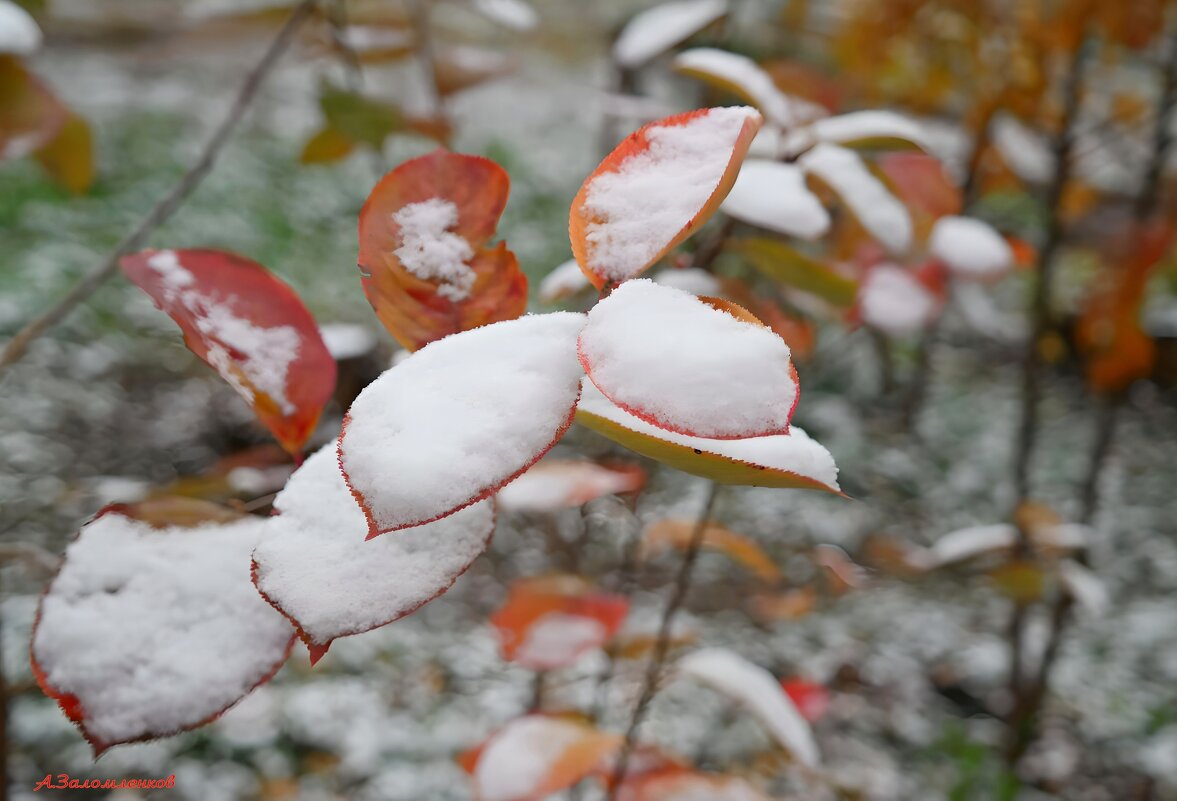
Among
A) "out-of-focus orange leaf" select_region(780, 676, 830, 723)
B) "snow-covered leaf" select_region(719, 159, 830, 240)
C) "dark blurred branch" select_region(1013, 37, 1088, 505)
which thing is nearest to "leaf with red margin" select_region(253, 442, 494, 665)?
"snow-covered leaf" select_region(719, 159, 830, 240)

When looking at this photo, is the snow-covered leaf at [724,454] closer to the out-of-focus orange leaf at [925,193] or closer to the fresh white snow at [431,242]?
the fresh white snow at [431,242]

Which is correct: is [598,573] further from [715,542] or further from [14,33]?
[14,33]

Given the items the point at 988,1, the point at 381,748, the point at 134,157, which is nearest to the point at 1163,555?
the point at 988,1

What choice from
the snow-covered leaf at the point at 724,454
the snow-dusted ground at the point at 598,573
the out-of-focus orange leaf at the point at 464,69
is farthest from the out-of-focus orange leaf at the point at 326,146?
the snow-covered leaf at the point at 724,454

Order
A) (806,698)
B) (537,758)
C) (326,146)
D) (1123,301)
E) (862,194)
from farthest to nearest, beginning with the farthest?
(1123,301) → (806,698) → (326,146) → (537,758) → (862,194)

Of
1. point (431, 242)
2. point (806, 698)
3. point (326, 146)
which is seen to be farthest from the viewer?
point (806, 698)

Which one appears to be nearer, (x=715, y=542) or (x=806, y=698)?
(x=715, y=542)

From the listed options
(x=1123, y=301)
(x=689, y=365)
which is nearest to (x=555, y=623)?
(x=689, y=365)
